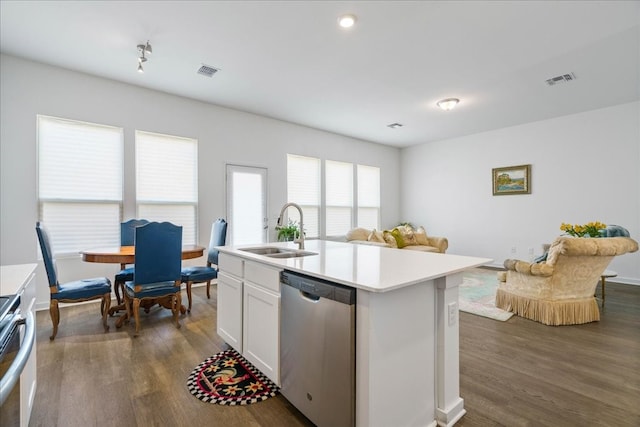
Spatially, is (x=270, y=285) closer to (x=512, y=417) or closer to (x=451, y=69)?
(x=512, y=417)

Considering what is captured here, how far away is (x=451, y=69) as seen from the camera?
3.75 meters

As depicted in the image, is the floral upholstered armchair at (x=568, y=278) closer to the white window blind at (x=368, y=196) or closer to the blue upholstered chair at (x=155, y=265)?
the blue upholstered chair at (x=155, y=265)

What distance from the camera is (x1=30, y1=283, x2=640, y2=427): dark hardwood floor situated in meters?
1.71

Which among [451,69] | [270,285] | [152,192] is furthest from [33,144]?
[451,69]

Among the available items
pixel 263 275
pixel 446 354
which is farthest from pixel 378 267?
pixel 263 275

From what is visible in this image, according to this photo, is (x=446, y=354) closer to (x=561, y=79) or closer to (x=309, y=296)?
(x=309, y=296)

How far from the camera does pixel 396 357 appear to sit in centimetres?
142

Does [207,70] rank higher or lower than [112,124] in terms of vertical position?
higher

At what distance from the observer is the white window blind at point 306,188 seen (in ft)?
20.1

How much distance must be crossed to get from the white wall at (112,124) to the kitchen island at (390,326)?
3.06 meters

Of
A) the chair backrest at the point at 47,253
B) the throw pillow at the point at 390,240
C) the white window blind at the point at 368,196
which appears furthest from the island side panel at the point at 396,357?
the white window blind at the point at 368,196

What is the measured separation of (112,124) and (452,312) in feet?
15.5

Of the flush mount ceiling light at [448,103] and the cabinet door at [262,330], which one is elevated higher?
the flush mount ceiling light at [448,103]

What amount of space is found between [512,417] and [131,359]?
8.98 ft
